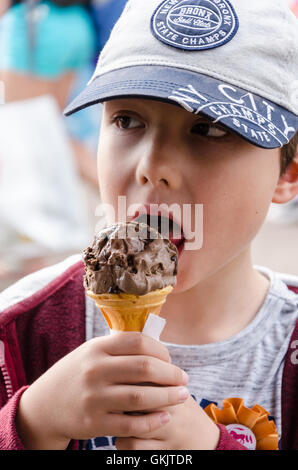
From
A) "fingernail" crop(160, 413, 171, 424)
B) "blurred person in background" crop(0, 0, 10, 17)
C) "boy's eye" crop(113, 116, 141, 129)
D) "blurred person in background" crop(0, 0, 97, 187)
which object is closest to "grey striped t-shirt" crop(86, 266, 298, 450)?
"fingernail" crop(160, 413, 171, 424)

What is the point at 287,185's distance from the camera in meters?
1.66

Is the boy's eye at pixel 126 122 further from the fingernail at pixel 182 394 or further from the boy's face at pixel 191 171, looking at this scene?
the fingernail at pixel 182 394

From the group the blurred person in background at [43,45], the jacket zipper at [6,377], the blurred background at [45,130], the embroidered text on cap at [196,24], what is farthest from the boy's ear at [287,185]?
the blurred person in background at [43,45]

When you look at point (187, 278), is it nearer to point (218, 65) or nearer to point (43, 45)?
point (218, 65)

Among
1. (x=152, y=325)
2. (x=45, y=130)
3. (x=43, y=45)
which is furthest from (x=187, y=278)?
(x=43, y=45)

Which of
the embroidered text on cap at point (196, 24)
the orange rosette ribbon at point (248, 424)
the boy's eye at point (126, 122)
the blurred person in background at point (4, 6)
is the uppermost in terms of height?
the embroidered text on cap at point (196, 24)

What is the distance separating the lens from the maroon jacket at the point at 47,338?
155cm

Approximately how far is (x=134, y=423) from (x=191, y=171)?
1.91 feet

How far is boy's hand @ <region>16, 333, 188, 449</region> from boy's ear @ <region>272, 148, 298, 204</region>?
633mm

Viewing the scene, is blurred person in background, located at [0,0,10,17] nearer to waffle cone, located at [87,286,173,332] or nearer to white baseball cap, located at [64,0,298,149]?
white baseball cap, located at [64,0,298,149]

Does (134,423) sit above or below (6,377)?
above
